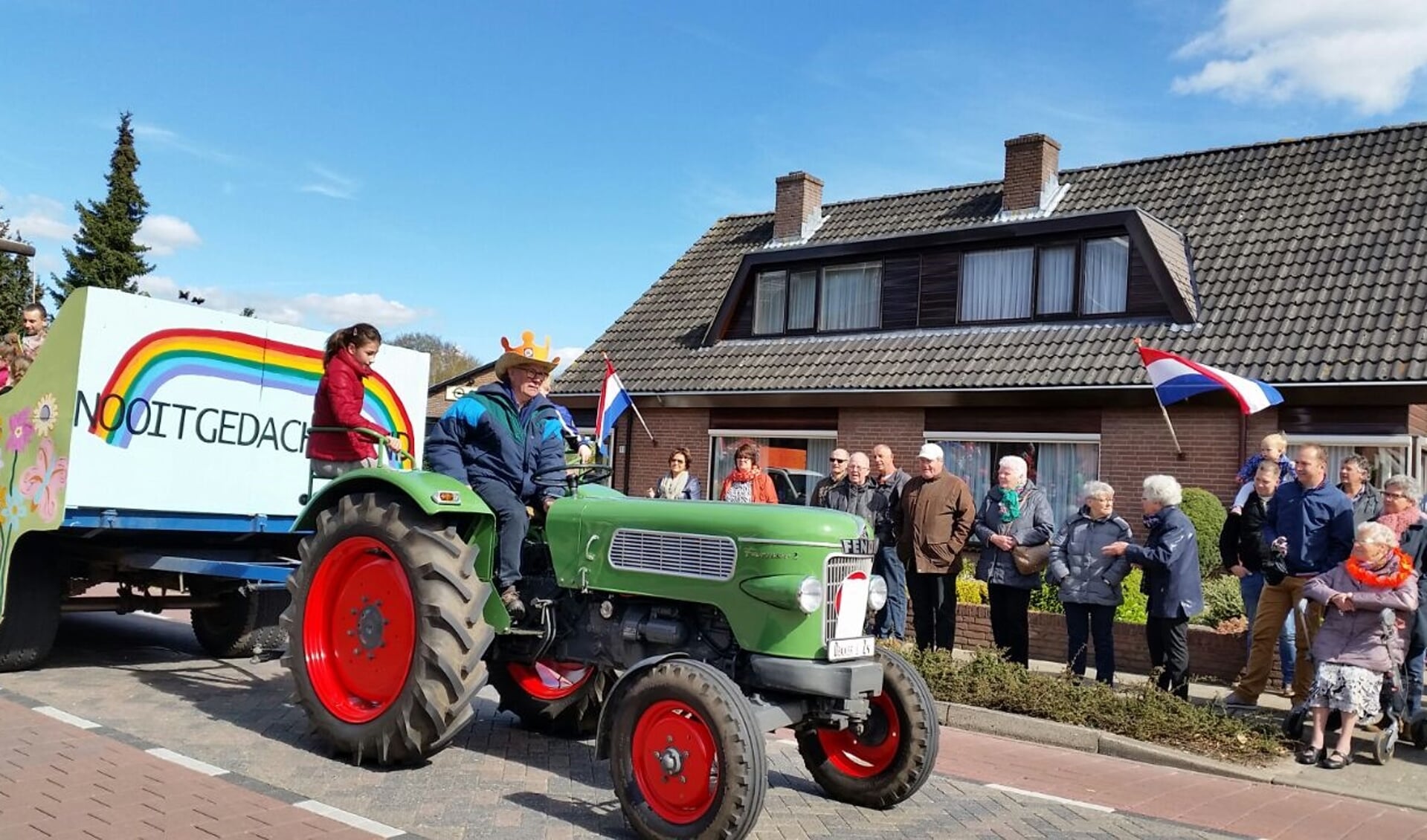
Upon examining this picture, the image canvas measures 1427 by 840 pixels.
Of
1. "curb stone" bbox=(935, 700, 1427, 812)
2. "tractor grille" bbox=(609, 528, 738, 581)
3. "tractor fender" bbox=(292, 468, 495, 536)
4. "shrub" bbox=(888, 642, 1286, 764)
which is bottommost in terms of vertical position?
"curb stone" bbox=(935, 700, 1427, 812)

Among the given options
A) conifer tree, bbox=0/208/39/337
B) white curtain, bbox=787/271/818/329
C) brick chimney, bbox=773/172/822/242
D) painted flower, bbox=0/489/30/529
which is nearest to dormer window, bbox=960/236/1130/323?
white curtain, bbox=787/271/818/329

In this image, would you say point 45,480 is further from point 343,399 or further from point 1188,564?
point 1188,564

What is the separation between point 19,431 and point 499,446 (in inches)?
143

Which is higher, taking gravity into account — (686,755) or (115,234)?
(115,234)

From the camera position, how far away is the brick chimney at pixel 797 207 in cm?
2031

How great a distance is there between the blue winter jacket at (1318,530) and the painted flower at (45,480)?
7.86 m

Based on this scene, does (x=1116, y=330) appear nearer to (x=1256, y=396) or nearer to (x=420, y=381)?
(x=1256, y=396)

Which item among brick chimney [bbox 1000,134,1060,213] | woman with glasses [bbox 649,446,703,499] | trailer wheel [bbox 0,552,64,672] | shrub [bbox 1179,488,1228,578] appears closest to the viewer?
trailer wheel [bbox 0,552,64,672]

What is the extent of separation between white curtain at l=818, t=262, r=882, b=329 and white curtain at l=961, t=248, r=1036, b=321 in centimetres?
143

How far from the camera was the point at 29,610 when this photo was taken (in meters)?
7.43

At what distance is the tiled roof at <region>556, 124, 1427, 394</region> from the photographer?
13297 millimetres

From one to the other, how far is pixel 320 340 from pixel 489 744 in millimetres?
3248

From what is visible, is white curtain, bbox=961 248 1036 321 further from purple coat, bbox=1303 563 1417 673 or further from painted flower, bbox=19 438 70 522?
painted flower, bbox=19 438 70 522

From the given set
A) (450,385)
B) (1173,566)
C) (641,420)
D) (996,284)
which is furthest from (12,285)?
(1173,566)
